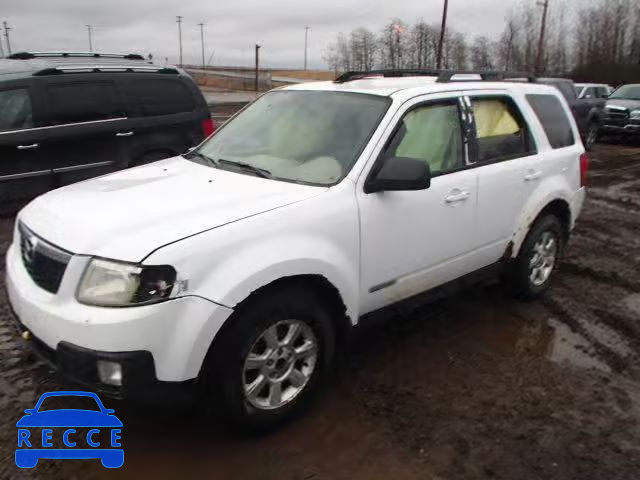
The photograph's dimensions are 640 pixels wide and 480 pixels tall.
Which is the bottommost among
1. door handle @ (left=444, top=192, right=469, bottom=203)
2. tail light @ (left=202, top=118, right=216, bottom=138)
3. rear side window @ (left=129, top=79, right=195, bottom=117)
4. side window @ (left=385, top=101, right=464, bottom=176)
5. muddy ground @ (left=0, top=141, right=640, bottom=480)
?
muddy ground @ (left=0, top=141, right=640, bottom=480)

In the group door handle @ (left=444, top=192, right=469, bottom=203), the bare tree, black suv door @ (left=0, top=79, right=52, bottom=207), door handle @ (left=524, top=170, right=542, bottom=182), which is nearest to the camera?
door handle @ (left=444, top=192, right=469, bottom=203)

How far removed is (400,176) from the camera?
3137mm

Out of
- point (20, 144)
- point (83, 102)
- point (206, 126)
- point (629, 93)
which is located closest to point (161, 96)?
point (206, 126)

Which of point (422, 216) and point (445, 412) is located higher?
point (422, 216)

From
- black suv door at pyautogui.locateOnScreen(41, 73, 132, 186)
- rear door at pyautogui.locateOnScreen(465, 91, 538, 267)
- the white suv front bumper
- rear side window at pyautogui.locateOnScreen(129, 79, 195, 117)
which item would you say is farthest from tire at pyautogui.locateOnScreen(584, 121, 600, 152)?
the white suv front bumper

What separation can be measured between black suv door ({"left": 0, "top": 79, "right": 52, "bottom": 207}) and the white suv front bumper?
4.52 m

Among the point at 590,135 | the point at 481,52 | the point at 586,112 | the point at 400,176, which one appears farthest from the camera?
the point at 481,52

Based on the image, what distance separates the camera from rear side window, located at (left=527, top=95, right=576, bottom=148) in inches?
184

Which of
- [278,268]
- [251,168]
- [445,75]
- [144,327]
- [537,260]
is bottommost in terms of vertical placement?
[537,260]

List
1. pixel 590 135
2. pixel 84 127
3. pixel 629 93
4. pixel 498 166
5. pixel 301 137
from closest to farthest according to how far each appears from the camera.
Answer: pixel 301 137 < pixel 498 166 < pixel 84 127 < pixel 590 135 < pixel 629 93

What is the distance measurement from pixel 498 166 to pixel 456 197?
614mm

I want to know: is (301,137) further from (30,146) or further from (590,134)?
(590,134)

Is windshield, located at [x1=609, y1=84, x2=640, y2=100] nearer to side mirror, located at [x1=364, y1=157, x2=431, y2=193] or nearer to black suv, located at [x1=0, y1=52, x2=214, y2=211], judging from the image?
black suv, located at [x1=0, y1=52, x2=214, y2=211]

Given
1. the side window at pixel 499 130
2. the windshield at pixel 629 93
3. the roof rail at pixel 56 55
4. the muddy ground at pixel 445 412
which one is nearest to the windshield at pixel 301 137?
the side window at pixel 499 130
